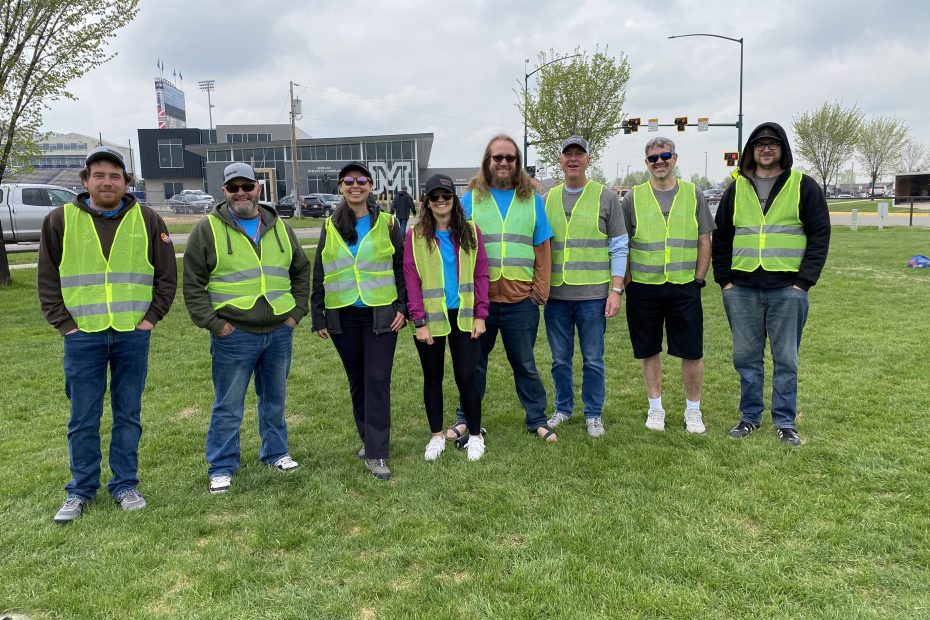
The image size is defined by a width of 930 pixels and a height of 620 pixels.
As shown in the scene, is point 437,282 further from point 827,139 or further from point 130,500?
point 827,139

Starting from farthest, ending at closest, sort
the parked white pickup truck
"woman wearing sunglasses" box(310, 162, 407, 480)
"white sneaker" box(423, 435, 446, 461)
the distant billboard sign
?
the distant billboard sign < the parked white pickup truck < "white sneaker" box(423, 435, 446, 461) < "woman wearing sunglasses" box(310, 162, 407, 480)

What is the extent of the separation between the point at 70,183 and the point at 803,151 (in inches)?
2993

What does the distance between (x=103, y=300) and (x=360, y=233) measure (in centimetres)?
149

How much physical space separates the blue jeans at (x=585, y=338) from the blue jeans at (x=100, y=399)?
275cm

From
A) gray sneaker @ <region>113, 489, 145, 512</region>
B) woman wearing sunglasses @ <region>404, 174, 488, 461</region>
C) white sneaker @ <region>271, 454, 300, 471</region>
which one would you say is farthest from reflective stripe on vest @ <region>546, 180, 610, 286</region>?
gray sneaker @ <region>113, 489, 145, 512</region>

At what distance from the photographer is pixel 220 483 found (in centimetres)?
373

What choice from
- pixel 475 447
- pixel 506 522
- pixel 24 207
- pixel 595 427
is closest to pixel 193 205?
pixel 24 207

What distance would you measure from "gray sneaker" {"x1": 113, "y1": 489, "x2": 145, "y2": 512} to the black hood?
447cm

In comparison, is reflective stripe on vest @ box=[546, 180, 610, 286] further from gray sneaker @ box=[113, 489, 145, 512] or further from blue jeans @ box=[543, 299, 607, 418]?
gray sneaker @ box=[113, 489, 145, 512]

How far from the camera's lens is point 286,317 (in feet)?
12.4

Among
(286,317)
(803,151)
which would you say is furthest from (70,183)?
(286,317)

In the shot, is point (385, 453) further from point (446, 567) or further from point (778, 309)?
point (778, 309)

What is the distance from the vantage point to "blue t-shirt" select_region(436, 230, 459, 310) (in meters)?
3.92

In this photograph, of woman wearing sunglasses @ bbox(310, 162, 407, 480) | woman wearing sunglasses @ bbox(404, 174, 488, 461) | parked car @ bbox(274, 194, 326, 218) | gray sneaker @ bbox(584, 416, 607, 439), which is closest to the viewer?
woman wearing sunglasses @ bbox(310, 162, 407, 480)
